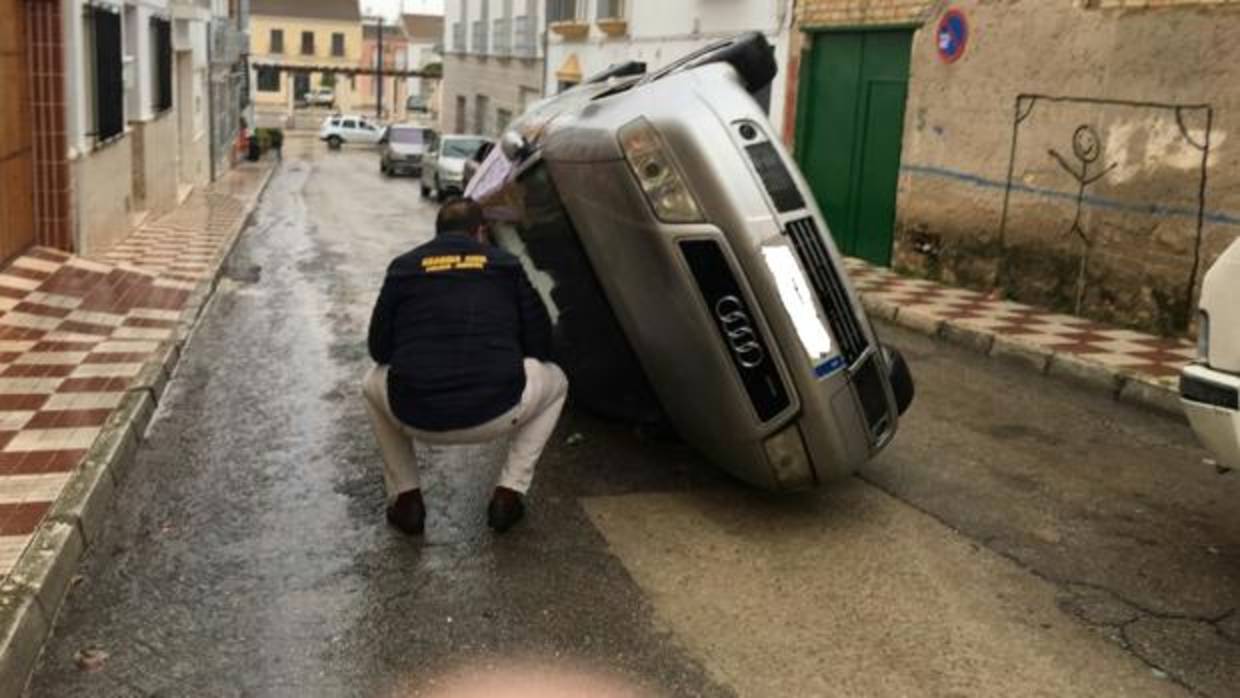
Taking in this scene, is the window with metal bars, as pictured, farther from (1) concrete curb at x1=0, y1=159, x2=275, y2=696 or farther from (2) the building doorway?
(2) the building doorway

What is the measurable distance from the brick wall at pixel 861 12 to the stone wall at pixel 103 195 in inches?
348

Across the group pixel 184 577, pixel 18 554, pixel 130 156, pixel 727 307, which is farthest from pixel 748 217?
pixel 130 156

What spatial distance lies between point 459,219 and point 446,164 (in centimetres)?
2186

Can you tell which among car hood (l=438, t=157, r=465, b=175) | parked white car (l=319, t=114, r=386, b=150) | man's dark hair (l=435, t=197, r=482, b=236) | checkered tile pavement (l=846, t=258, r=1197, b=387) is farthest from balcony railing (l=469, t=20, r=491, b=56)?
man's dark hair (l=435, t=197, r=482, b=236)

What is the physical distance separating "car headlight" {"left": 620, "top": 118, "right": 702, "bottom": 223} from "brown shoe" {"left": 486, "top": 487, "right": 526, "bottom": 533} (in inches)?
52.2

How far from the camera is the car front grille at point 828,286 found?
5094 millimetres

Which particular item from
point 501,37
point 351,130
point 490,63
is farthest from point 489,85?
Answer: point 351,130

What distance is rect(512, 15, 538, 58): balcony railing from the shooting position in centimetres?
3142

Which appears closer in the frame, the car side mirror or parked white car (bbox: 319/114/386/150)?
the car side mirror

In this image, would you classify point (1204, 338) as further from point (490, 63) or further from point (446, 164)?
point (490, 63)

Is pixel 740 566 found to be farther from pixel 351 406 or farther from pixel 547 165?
pixel 351 406

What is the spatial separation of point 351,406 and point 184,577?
276cm

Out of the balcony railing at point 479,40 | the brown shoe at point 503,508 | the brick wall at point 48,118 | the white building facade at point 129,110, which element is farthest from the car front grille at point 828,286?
the balcony railing at point 479,40

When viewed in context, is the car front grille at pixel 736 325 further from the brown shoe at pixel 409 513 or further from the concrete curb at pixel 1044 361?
the concrete curb at pixel 1044 361
